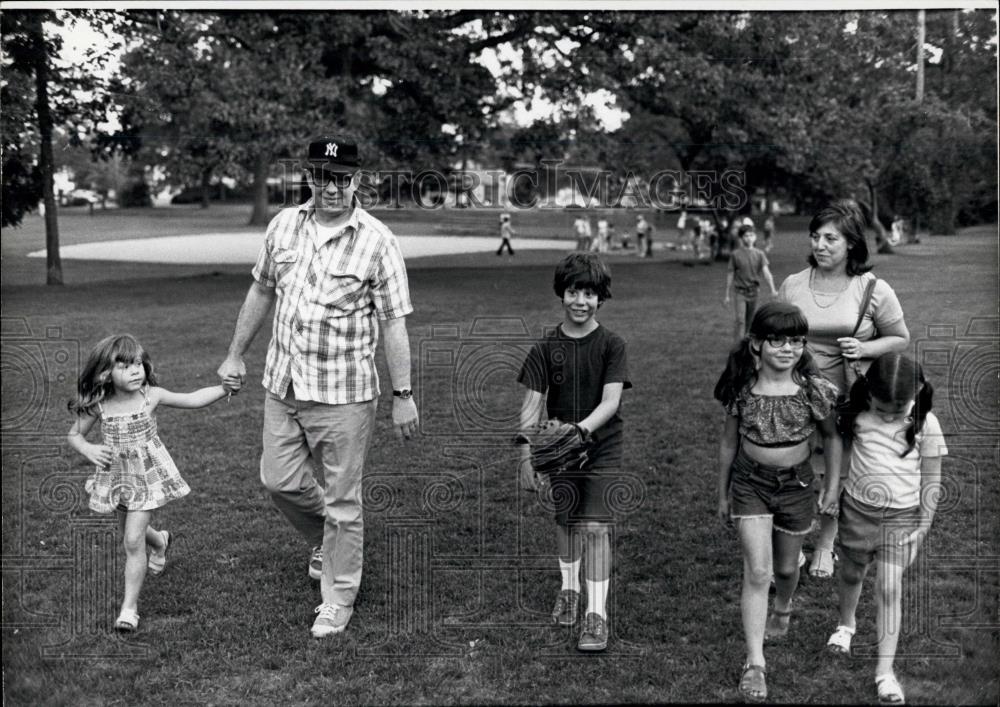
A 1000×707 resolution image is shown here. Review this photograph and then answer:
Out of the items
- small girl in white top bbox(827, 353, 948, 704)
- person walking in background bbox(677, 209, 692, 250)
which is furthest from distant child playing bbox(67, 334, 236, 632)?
person walking in background bbox(677, 209, 692, 250)

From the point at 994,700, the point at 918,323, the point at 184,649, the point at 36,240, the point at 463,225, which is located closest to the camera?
the point at 994,700

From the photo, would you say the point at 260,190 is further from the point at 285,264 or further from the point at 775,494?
the point at 775,494

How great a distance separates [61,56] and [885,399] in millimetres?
4953

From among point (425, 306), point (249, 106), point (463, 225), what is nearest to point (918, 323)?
point (425, 306)

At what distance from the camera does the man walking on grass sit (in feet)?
13.3

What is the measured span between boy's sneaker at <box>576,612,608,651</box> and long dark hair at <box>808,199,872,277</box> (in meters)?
1.79

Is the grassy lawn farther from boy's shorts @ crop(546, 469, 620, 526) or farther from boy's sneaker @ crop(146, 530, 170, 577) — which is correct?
boy's shorts @ crop(546, 469, 620, 526)

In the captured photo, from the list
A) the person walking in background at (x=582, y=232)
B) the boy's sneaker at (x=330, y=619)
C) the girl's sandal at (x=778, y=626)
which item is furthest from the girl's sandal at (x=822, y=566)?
the person walking in background at (x=582, y=232)

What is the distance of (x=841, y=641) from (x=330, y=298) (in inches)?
97.4

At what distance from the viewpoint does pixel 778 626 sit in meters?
4.05

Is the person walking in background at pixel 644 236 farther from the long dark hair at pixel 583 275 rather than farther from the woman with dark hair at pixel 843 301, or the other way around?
the long dark hair at pixel 583 275

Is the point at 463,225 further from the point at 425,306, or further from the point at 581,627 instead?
the point at 581,627

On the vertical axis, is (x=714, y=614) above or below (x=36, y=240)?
below

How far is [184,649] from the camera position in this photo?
392cm
